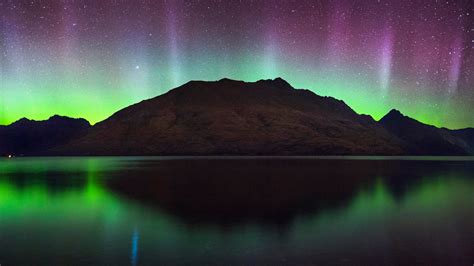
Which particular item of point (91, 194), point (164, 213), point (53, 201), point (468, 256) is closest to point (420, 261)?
point (468, 256)

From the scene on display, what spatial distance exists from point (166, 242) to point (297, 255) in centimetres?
524

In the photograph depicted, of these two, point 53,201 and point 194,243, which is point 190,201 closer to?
point 53,201

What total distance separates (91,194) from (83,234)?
19.8 meters

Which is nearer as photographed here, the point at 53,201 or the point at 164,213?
the point at 164,213

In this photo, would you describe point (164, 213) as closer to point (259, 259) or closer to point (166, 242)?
point (166, 242)

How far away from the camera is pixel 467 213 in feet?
81.6

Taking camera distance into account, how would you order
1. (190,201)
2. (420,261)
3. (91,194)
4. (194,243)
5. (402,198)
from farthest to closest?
1. (91,194)
2. (402,198)
3. (190,201)
4. (194,243)
5. (420,261)

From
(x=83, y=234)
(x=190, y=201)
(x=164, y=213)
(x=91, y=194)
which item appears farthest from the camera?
(x=91, y=194)

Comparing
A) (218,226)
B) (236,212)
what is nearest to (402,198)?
(236,212)

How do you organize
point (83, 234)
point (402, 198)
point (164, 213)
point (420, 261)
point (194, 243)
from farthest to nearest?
point (402, 198)
point (164, 213)
point (83, 234)
point (194, 243)
point (420, 261)

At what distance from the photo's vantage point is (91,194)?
121 ft

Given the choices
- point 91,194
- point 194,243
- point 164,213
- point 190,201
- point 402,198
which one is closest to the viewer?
point 194,243

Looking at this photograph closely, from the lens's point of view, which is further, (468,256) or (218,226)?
(218,226)

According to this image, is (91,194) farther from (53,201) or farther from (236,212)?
(236,212)
